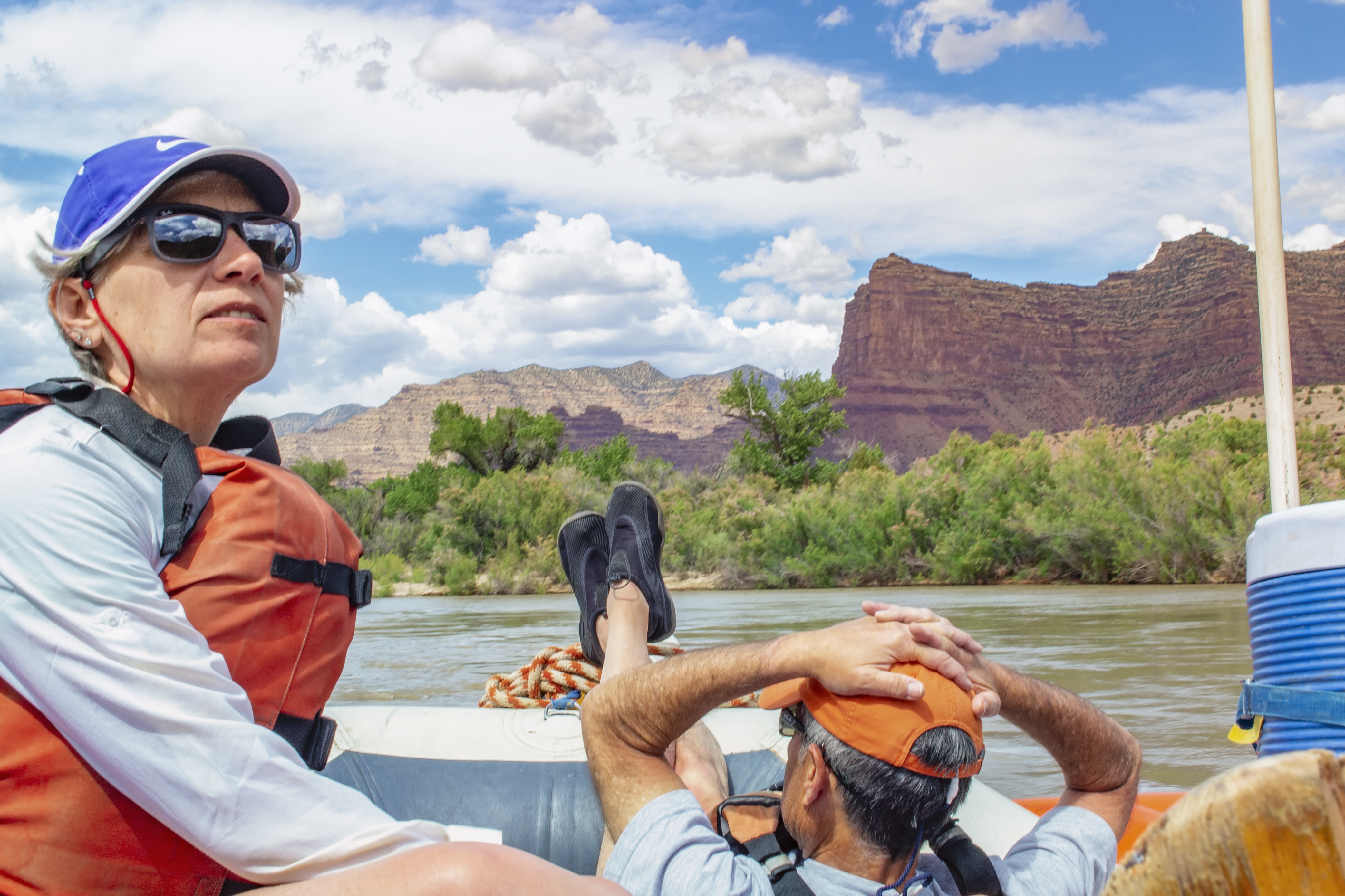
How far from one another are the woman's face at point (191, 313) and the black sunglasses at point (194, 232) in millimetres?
10

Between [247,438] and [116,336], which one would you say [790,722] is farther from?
[116,336]

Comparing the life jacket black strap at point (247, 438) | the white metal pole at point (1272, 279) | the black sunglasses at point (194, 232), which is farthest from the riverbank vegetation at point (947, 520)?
the black sunglasses at point (194, 232)

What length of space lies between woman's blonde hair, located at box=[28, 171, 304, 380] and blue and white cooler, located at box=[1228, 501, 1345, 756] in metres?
1.58

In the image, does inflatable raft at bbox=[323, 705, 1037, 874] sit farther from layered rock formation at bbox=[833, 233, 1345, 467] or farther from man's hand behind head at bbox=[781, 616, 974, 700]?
layered rock formation at bbox=[833, 233, 1345, 467]

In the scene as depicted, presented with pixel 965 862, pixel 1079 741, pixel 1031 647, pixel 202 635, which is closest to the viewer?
pixel 202 635

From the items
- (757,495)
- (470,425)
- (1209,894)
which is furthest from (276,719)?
(470,425)

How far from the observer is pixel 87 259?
3.89ft

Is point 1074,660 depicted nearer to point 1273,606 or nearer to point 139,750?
point 1273,606

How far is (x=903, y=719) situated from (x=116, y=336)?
1053 millimetres

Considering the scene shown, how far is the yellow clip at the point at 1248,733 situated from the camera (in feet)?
5.44

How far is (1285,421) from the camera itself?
215 cm

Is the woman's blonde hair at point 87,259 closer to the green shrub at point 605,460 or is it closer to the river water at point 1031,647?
the river water at point 1031,647

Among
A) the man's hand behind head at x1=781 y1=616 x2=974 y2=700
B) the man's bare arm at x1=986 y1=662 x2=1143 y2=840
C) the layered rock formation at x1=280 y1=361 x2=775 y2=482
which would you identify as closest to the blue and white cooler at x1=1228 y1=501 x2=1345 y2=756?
the man's bare arm at x1=986 y1=662 x2=1143 y2=840

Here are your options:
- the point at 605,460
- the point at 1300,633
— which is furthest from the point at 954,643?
the point at 605,460
